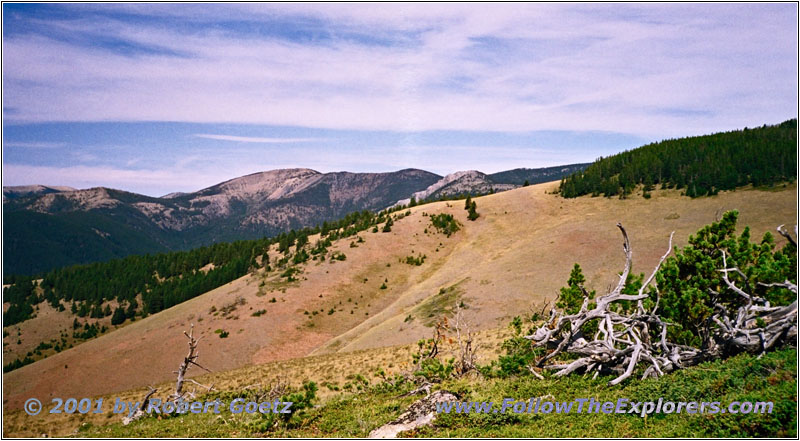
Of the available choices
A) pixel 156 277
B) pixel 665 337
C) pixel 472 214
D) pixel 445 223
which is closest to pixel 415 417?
pixel 665 337

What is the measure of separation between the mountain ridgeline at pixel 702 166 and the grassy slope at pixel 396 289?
3927 mm

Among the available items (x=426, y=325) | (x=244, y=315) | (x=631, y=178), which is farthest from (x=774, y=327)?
(x=631, y=178)

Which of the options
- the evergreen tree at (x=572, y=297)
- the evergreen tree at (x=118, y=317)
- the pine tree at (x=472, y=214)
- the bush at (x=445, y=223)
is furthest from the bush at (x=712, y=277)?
the evergreen tree at (x=118, y=317)

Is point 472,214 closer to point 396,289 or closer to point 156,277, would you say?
point 396,289

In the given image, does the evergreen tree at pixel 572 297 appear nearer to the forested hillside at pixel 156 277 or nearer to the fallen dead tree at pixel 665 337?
the fallen dead tree at pixel 665 337

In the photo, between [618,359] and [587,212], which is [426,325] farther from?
[587,212]

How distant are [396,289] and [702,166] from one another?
2190 inches

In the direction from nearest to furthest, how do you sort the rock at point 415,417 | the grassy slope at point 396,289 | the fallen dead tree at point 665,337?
1. the fallen dead tree at point 665,337
2. the rock at point 415,417
3. the grassy slope at point 396,289

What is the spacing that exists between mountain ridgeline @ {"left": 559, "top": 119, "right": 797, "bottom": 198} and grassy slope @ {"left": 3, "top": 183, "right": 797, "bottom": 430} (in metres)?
3.93

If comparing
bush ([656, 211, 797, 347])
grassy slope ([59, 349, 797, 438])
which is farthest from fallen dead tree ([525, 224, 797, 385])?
grassy slope ([59, 349, 797, 438])

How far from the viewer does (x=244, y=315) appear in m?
49.9

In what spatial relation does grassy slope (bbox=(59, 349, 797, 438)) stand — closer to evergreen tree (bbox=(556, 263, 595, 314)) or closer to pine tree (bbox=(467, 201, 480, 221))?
evergreen tree (bbox=(556, 263, 595, 314))

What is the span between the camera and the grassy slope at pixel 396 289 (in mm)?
39188

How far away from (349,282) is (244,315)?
1366 cm
